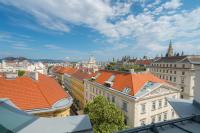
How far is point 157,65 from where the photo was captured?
174 feet

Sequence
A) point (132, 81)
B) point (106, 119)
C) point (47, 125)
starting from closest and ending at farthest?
1. point (47, 125)
2. point (106, 119)
3. point (132, 81)

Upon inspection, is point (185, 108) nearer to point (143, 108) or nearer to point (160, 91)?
point (143, 108)

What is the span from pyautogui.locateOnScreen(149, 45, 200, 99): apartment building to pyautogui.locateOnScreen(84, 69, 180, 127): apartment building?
17.0 meters

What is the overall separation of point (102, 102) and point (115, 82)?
859 centimetres

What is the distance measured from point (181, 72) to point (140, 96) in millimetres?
28316

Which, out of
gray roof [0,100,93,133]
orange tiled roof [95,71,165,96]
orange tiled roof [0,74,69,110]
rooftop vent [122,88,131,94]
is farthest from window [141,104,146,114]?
gray roof [0,100,93,133]

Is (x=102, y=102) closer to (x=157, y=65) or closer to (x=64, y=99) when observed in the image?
(x=64, y=99)

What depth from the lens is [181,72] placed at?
134 feet

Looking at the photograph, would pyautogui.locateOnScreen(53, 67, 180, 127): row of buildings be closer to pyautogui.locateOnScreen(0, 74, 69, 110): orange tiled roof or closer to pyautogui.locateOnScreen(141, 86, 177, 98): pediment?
pyautogui.locateOnScreen(141, 86, 177, 98): pediment

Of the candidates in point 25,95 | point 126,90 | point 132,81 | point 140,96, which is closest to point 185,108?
point 25,95

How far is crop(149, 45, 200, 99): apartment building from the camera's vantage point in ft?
124

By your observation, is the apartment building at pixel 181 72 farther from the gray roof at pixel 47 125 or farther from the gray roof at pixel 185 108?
the gray roof at pixel 47 125

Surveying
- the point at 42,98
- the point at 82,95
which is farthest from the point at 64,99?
the point at 82,95

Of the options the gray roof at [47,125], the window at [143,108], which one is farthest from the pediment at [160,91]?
the gray roof at [47,125]
